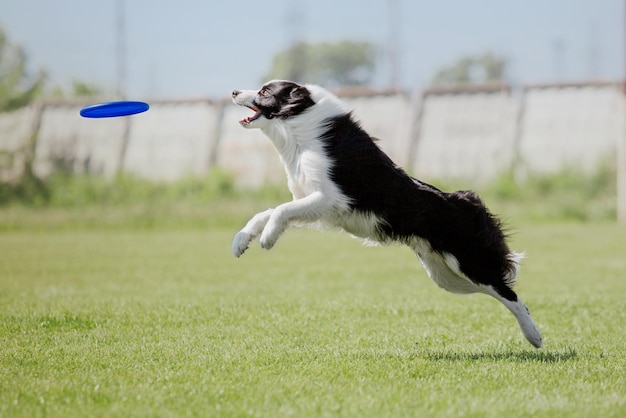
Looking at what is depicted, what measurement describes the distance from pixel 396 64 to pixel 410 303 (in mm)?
31971

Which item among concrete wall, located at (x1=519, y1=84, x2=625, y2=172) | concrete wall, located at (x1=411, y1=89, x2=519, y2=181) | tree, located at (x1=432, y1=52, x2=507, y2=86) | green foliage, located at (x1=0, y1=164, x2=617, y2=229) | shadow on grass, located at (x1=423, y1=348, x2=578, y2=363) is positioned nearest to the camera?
shadow on grass, located at (x1=423, y1=348, x2=578, y2=363)

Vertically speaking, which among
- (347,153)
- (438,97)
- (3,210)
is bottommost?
(3,210)

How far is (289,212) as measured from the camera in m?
5.54

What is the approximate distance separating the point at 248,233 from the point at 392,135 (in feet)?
54.2

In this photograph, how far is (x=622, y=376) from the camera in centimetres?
Result: 513

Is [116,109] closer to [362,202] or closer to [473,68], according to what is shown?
[362,202]

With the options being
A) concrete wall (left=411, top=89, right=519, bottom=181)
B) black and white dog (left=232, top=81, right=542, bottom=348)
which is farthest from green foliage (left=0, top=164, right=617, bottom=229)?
black and white dog (left=232, top=81, right=542, bottom=348)

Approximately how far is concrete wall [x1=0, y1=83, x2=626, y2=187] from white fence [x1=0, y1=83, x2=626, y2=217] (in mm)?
25

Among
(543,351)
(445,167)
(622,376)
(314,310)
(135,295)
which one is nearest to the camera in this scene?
(622,376)

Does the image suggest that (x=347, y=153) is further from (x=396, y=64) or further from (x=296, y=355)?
(x=396, y=64)

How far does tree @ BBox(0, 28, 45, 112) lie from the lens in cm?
2459

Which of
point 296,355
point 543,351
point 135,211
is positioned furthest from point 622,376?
point 135,211

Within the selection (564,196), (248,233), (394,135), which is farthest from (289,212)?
(394,135)

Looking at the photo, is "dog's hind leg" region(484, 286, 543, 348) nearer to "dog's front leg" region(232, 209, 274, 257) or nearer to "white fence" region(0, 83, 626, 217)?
"dog's front leg" region(232, 209, 274, 257)
